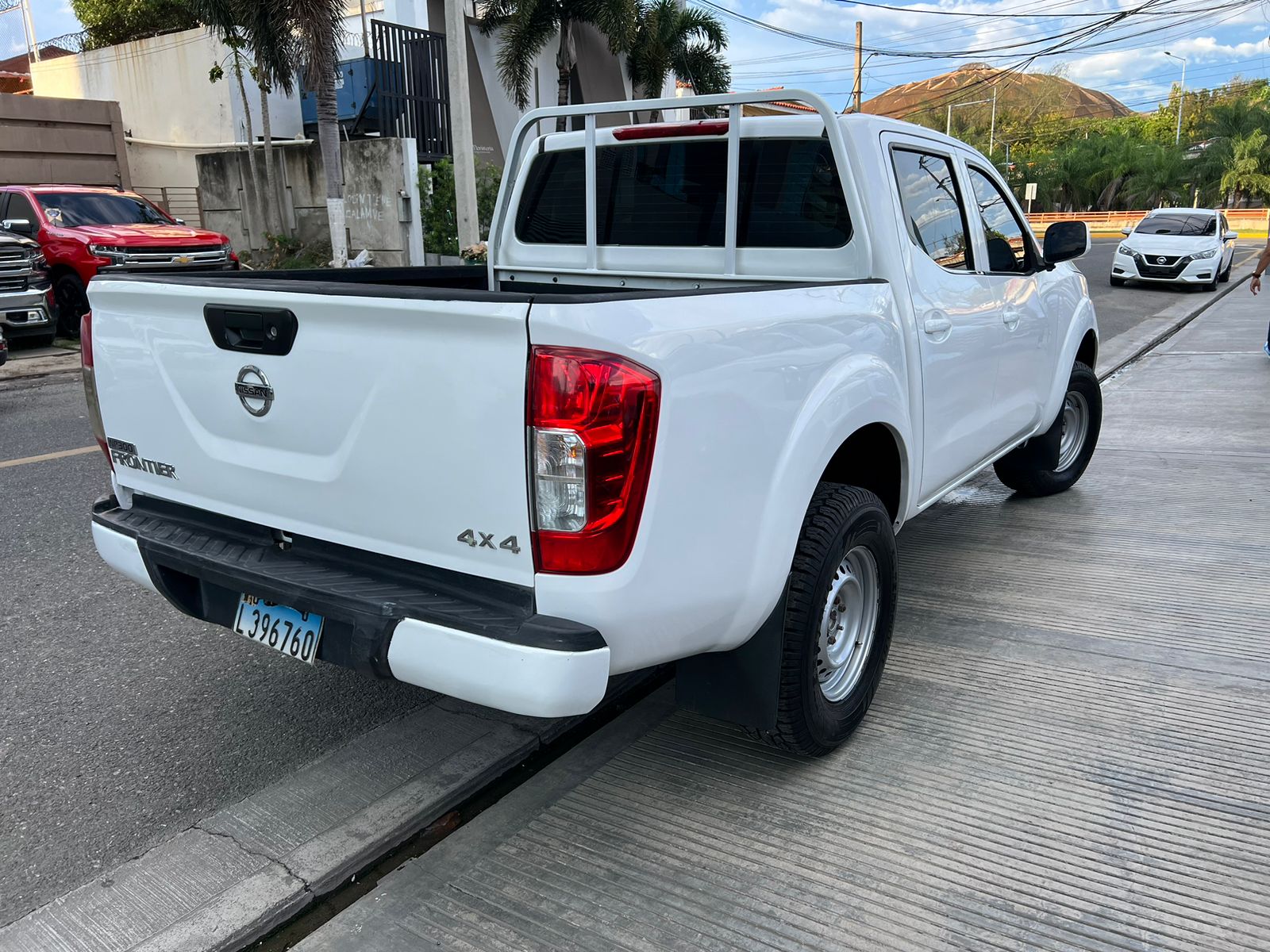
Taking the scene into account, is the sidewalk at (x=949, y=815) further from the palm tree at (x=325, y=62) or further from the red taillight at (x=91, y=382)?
the palm tree at (x=325, y=62)

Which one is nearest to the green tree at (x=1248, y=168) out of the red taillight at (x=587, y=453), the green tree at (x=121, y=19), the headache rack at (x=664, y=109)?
the green tree at (x=121, y=19)

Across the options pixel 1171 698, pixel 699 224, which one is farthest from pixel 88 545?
pixel 1171 698

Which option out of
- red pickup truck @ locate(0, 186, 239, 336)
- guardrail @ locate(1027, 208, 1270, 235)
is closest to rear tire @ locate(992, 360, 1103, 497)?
red pickup truck @ locate(0, 186, 239, 336)

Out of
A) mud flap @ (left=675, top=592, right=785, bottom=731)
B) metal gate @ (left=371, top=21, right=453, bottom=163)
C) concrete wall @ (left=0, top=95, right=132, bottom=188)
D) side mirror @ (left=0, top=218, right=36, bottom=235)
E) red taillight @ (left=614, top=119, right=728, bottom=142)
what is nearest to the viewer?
mud flap @ (left=675, top=592, right=785, bottom=731)

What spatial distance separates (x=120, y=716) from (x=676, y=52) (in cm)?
2613

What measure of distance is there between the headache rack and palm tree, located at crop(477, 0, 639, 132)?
750 inches

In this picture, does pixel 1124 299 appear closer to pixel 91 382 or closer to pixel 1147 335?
pixel 1147 335

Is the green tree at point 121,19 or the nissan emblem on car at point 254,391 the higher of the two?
the green tree at point 121,19

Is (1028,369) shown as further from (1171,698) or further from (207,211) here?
(207,211)

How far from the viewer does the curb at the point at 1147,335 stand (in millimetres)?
10617

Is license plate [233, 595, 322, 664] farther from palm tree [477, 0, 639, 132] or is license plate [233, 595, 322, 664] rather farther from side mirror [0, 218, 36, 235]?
palm tree [477, 0, 639, 132]

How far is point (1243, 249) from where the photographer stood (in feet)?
109

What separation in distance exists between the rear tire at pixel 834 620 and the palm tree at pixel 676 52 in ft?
79.9

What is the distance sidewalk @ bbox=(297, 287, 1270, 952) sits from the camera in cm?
237
